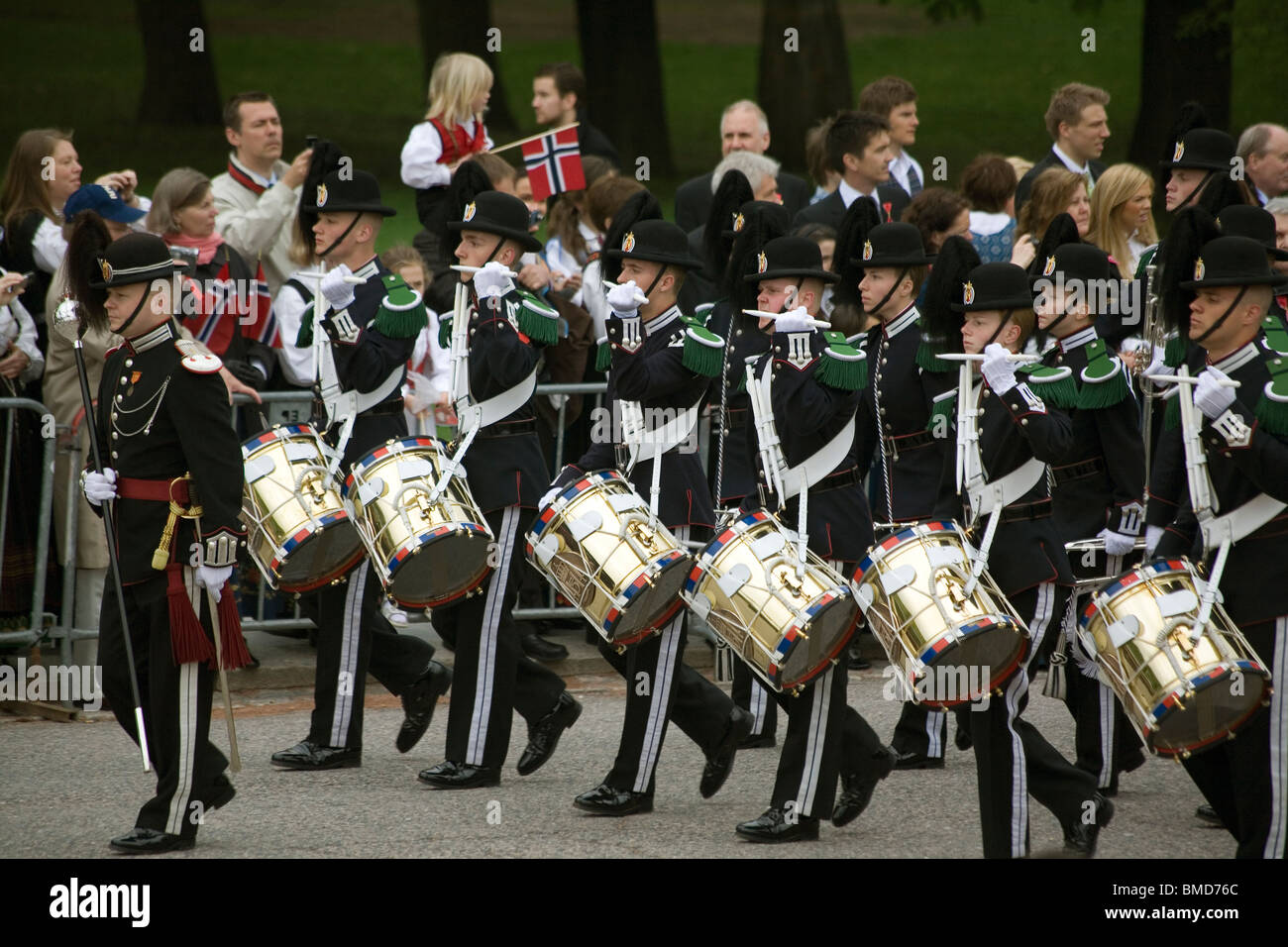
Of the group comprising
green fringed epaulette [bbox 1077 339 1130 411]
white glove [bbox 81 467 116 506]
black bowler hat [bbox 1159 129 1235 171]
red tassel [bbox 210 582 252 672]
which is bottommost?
red tassel [bbox 210 582 252 672]

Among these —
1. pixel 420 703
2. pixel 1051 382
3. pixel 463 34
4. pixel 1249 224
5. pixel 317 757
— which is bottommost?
pixel 317 757

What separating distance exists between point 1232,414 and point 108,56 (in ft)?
45.3

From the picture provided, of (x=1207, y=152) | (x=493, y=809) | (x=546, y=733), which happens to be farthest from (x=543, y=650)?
(x=1207, y=152)

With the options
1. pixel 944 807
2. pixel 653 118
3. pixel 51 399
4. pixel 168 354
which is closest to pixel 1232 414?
pixel 944 807

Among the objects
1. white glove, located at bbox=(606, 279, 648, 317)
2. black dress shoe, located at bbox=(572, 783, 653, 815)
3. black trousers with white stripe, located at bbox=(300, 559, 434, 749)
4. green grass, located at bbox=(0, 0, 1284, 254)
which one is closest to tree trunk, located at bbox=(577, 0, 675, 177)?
green grass, located at bbox=(0, 0, 1284, 254)

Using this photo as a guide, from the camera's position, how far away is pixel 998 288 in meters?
6.09

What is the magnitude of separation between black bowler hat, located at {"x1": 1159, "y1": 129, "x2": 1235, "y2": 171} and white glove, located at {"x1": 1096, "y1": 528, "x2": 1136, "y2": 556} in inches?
85.0

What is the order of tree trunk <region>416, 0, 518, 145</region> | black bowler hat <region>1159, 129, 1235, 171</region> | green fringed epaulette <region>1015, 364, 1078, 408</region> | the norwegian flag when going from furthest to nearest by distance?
1. tree trunk <region>416, 0, 518, 145</region>
2. the norwegian flag
3. black bowler hat <region>1159, 129, 1235, 171</region>
4. green fringed epaulette <region>1015, 364, 1078, 408</region>

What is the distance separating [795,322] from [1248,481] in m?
1.57

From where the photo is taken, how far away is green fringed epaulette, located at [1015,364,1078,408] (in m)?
6.05

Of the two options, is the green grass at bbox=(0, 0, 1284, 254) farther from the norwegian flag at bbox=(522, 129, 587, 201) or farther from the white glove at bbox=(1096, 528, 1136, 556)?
the white glove at bbox=(1096, 528, 1136, 556)

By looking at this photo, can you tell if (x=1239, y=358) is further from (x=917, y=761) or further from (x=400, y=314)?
(x=400, y=314)

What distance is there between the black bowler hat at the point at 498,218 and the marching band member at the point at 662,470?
1.28ft

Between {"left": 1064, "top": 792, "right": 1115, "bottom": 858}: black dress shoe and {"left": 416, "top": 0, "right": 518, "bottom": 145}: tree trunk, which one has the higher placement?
{"left": 416, "top": 0, "right": 518, "bottom": 145}: tree trunk
